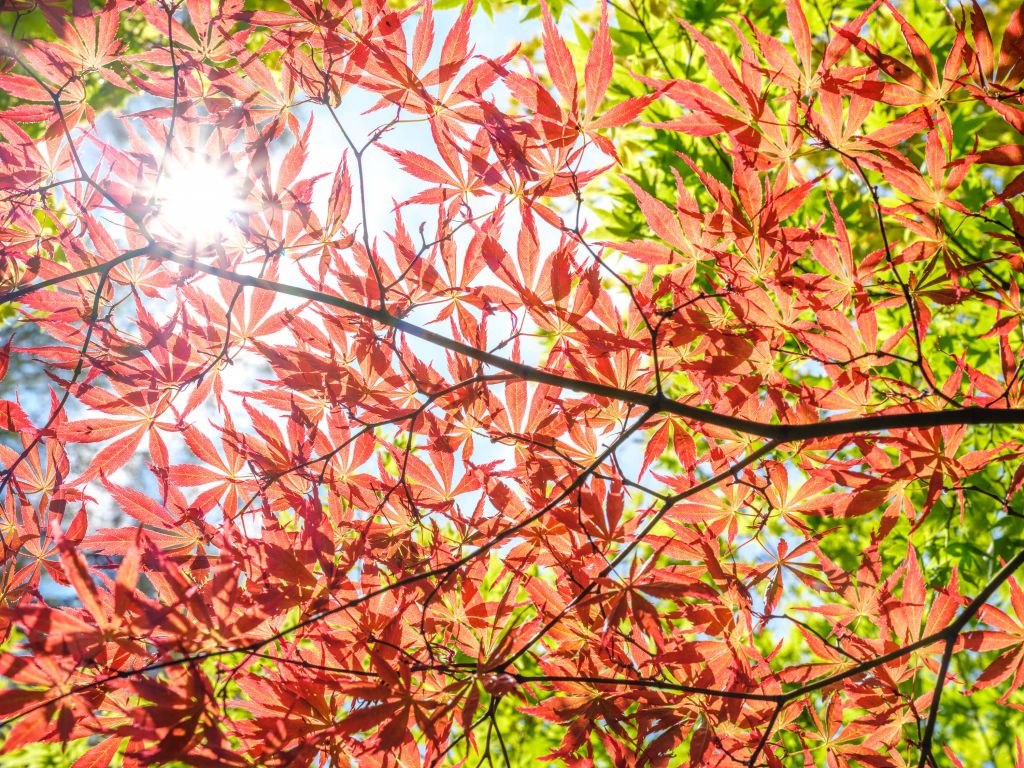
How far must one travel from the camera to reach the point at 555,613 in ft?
3.73

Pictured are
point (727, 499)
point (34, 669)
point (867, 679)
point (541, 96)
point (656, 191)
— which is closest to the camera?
point (34, 669)

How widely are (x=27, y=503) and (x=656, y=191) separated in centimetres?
186

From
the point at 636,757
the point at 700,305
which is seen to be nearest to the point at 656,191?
the point at 700,305

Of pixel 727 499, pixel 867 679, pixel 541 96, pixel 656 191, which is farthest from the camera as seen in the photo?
pixel 656 191

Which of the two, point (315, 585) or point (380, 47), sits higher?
point (380, 47)

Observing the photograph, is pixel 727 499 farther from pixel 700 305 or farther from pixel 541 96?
pixel 541 96

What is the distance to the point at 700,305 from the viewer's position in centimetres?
119

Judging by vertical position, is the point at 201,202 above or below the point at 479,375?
above

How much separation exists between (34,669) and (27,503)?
0.58 m

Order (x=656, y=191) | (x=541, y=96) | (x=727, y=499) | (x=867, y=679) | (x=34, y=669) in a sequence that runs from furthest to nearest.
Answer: (x=656, y=191), (x=727, y=499), (x=867, y=679), (x=541, y=96), (x=34, y=669)

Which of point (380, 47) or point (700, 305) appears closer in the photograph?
point (380, 47)

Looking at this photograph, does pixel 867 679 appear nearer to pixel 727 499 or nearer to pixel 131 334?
pixel 727 499

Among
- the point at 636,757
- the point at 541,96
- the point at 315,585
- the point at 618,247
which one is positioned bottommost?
the point at 636,757

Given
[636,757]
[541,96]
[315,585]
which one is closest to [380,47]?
[541,96]
